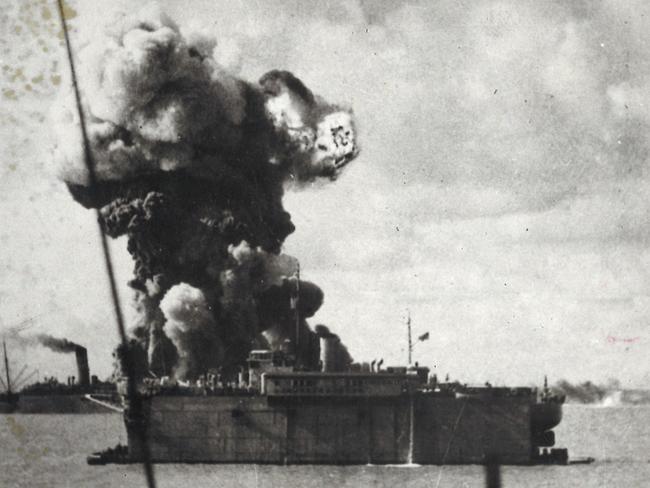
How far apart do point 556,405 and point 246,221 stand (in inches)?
947

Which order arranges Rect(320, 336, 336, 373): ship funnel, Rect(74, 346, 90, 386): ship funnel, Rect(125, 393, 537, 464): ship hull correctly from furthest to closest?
Rect(74, 346, 90, 386): ship funnel → Rect(320, 336, 336, 373): ship funnel → Rect(125, 393, 537, 464): ship hull

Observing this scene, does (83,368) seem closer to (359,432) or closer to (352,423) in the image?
(352,423)

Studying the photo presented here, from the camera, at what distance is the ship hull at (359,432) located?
56281 millimetres

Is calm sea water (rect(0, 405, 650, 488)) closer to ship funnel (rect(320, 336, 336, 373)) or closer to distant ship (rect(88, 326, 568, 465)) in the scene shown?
distant ship (rect(88, 326, 568, 465))

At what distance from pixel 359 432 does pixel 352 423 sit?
2.08ft

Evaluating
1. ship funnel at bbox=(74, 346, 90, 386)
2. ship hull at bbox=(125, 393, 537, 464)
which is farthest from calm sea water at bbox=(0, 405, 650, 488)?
ship funnel at bbox=(74, 346, 90, 386)

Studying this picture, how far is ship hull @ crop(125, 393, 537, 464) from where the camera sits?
56.3m

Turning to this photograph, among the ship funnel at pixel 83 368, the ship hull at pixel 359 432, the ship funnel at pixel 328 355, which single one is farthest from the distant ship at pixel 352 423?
the ship funnel at pixel 83 368

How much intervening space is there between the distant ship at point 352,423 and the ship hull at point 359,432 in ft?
0.18

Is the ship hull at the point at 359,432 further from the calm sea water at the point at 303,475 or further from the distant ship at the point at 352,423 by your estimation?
the calm sea water at the point at 303,475

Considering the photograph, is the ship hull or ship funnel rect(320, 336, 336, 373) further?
ship funnel rect(320, 336, 336, 373)

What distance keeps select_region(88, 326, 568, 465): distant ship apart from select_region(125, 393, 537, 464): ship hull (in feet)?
0.18

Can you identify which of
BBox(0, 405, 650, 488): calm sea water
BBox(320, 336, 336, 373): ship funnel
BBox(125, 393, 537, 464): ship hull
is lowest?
BBox(0, 405, 650, 488): calm sea water

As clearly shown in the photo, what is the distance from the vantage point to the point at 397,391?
186ft
